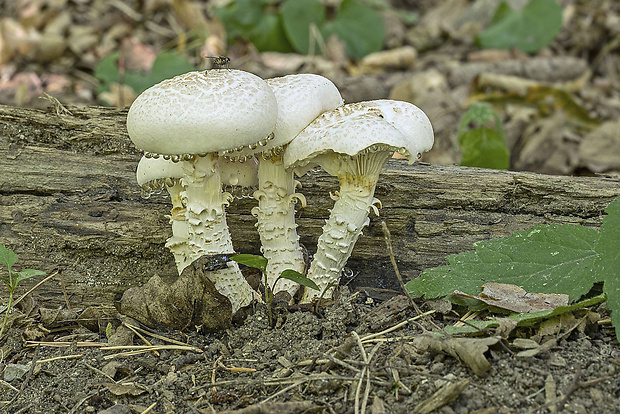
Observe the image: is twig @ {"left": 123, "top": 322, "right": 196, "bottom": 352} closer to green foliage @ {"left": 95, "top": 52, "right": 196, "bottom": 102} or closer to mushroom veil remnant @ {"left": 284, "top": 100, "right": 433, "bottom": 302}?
mushroom veil remnant @ {"left": 284, "top": 100, "right": 433, "bottom": 302}

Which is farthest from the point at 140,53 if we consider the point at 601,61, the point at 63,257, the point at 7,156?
the point at 601,61

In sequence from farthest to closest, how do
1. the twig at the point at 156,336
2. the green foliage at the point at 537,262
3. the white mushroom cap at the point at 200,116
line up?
1. the twig at the point at 156,336
2. the green foliage at the point at 537,262
3. the white mushroom cap at the point at 200,116

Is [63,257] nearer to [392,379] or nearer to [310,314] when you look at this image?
[310,314]

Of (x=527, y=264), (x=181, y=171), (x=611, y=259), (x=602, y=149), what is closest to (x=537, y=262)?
(x=527, y=264)

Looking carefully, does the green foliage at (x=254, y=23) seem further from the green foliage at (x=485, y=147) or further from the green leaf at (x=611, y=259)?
the green leaf at (x=611, y=259)

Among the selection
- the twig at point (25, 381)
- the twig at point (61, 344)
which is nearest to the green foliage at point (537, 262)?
the twig at point (61, 344)

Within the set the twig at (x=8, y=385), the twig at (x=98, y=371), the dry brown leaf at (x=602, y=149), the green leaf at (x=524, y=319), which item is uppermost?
the dry brown leaf at (x=602, y=149)

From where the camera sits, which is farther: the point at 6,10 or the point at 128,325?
the point at 6,10
